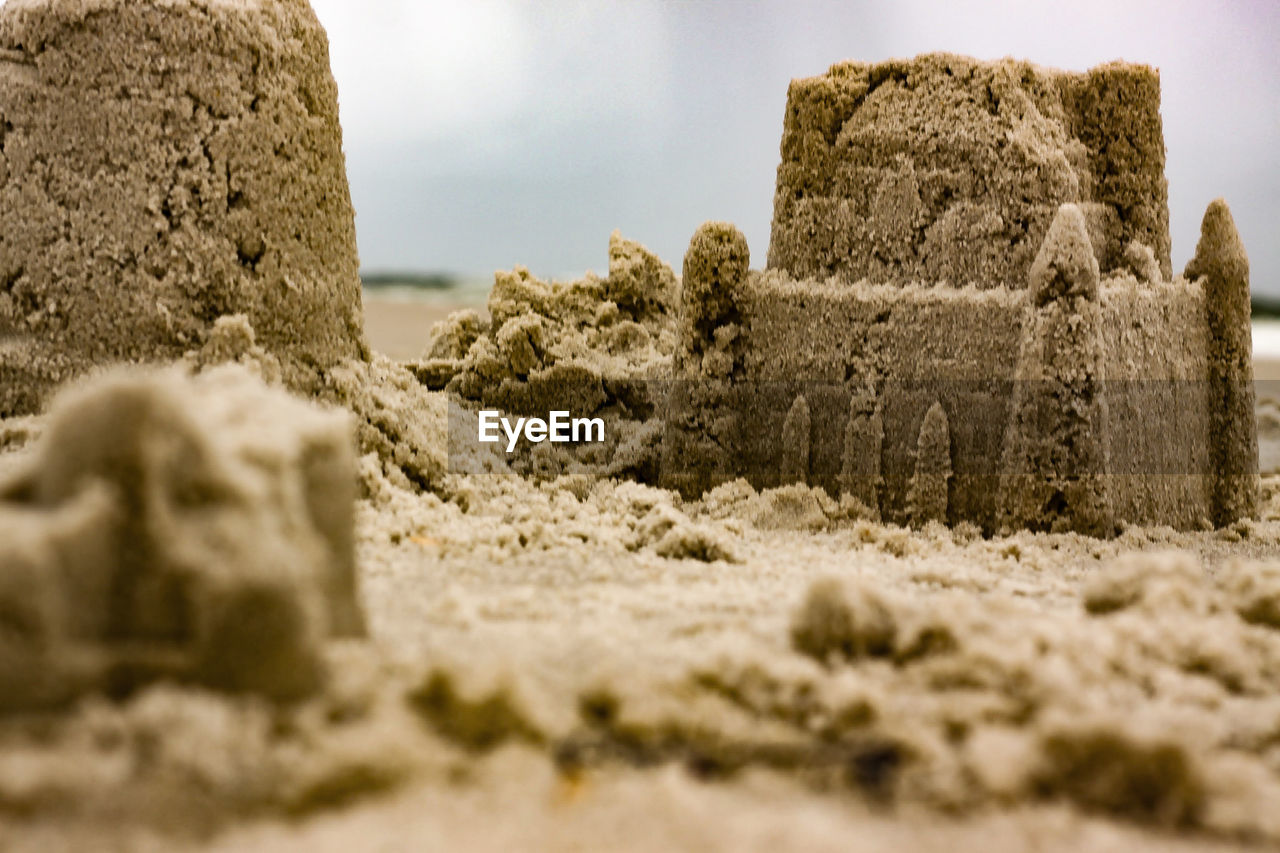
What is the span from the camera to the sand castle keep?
3.45 metres

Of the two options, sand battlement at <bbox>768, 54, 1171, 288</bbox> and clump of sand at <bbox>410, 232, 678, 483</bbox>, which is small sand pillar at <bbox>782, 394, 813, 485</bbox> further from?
clump of sand at <bbox>410, 232, 678, 483</bbox>

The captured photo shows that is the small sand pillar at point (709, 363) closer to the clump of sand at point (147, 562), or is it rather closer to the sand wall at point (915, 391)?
the sand wall at point (915, 391)

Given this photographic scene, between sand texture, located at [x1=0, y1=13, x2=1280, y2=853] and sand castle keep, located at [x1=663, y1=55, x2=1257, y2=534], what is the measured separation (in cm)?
1

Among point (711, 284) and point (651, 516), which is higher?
point (711, 284)

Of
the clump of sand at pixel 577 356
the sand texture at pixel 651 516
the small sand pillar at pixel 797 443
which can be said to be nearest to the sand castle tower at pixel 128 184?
the sand texture at pixel 651 516

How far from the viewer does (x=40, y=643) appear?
1.19 meters

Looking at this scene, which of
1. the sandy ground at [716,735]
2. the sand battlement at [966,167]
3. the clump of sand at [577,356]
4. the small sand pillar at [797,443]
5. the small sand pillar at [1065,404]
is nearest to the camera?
the sandy ground at [716,735]

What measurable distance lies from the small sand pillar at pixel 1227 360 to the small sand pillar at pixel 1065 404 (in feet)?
2.86

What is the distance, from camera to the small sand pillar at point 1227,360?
3990 mm

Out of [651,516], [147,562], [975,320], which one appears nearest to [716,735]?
[147,562]

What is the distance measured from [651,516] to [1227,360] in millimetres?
2339

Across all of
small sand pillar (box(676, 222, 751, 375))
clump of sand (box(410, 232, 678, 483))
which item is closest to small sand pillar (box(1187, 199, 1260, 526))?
small sand pillar (box(676, 222, 751, 375))

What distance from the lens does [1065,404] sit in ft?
11.2

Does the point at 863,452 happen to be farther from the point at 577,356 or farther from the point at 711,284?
the point at 577,356
